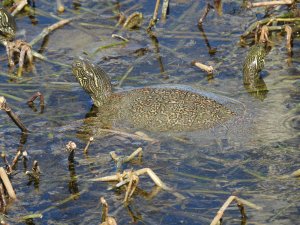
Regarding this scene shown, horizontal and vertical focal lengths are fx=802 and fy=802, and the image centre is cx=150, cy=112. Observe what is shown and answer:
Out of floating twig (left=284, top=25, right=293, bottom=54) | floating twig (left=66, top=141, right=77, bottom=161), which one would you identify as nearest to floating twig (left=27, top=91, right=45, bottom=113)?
floating twig (left=66, top=141, right=77, bottom=161)

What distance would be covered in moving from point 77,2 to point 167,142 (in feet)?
12.9

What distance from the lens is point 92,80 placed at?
799cm

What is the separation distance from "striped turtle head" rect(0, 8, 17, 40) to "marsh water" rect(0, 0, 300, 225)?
7.6 inches

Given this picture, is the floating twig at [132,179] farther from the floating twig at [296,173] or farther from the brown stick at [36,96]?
the brown stick at [36,96]

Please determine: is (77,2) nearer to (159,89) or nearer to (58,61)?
(58,61)

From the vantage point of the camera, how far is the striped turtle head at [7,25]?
31.5ft

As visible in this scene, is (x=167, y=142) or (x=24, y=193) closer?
(x=24, y=193)

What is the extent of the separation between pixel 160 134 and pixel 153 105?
380 millimetres

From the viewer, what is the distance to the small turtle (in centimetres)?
744

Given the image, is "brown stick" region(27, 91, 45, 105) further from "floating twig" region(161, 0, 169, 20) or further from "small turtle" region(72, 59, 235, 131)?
"floating twig" region(161, 0, 169, 20)

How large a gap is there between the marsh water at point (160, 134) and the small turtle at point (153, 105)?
134 mm

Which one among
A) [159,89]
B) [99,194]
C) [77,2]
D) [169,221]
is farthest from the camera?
[77,2]

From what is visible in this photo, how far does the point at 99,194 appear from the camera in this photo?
636 centimetres

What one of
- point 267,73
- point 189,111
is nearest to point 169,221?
point 189,111
